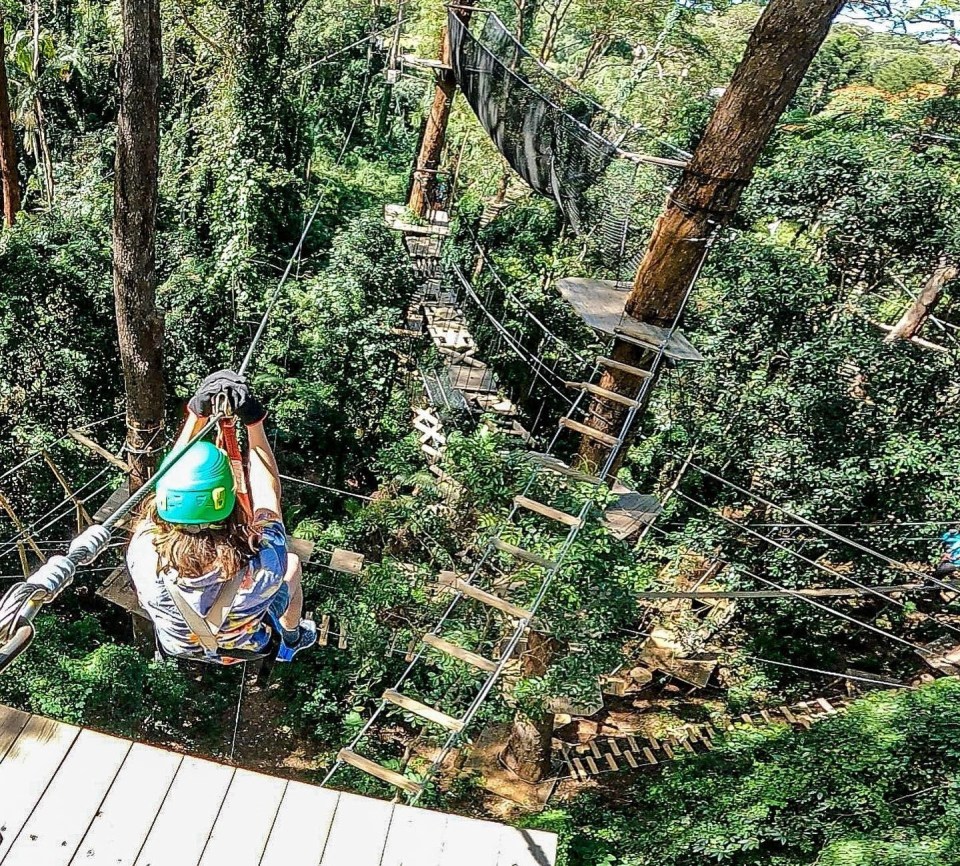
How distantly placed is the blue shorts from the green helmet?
0.80 m

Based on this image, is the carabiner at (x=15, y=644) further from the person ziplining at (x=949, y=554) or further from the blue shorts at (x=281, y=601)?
the person ziplining at (x=949, y=554)

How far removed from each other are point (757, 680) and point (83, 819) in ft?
18.8

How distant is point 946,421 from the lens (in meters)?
5.48

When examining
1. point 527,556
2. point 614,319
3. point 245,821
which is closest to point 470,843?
point 245,821

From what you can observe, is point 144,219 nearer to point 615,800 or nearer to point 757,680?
point 615,800

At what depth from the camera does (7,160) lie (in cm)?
705

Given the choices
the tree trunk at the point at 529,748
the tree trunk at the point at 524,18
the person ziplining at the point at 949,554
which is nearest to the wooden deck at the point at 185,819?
the tree trunk at the point at 529,748

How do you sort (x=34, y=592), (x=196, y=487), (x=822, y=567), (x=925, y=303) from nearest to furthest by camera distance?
(x=34, y=592)
(x=196, y=487)
(x=822, y=567)
(x=925, y=303)

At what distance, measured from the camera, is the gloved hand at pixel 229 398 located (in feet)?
7.06

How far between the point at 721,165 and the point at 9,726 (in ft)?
12.0

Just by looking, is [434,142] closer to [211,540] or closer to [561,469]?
[561,469]

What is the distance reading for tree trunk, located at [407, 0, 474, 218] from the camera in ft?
29.0

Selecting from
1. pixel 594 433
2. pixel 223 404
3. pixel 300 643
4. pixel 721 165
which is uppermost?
pixel 721 165

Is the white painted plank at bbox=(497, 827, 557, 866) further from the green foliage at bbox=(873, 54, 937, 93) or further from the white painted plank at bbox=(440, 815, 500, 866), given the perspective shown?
the green foliage at bbox=(873, 54, 937, 93)
